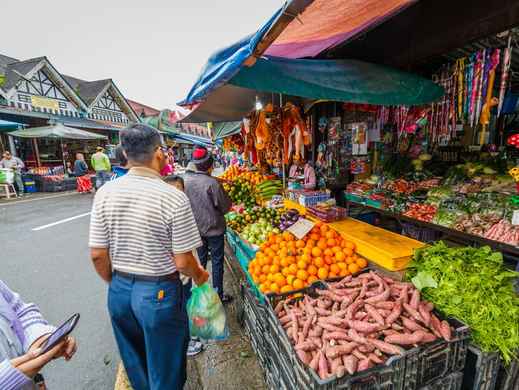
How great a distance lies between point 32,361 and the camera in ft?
3.53

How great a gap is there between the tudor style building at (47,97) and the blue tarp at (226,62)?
54.1 feet

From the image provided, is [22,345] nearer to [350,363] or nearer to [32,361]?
[32,361]

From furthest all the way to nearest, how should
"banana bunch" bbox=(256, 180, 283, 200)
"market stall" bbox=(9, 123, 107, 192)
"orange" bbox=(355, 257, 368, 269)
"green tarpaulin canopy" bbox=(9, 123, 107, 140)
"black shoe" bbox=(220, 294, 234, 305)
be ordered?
"market stall" bbox=(9, 123, 107, 192) → "green tarpaulin canopy" bbox=(9, 123, 107, 140) → "banana bunch" bbox=(256, 180, 283, 200) → "black shoe" bbox=(220, 294, 234, 305) → "orange" bbox=(355, 257, 368, 269)

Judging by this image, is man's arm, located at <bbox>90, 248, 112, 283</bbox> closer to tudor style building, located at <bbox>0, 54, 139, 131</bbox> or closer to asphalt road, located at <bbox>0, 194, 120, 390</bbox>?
asphalt road, located at <bbox>0, 194, 120, 390</bbox>

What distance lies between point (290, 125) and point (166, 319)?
3.58 metres

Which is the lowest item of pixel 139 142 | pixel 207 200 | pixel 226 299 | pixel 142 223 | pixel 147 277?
pixel 226 299

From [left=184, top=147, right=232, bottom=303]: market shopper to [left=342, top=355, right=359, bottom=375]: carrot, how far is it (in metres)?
2.12

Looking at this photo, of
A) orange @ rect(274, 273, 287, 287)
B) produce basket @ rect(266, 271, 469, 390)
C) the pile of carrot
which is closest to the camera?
produce basket @ rect(266, 271, 469, 390)

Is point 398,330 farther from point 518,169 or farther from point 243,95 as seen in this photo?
point 243,95

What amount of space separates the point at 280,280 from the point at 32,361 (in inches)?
69.5

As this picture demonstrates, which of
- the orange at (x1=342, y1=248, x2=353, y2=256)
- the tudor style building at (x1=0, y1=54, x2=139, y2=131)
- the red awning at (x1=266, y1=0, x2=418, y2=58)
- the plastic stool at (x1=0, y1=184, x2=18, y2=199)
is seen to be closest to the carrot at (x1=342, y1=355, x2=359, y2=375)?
the orange at (x1=342, y1=248, x2=353, y2=256)

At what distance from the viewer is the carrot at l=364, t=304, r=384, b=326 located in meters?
1.73

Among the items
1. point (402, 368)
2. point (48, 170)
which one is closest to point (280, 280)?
point (402, 368)

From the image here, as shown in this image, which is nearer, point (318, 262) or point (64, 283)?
point (318, 262)
